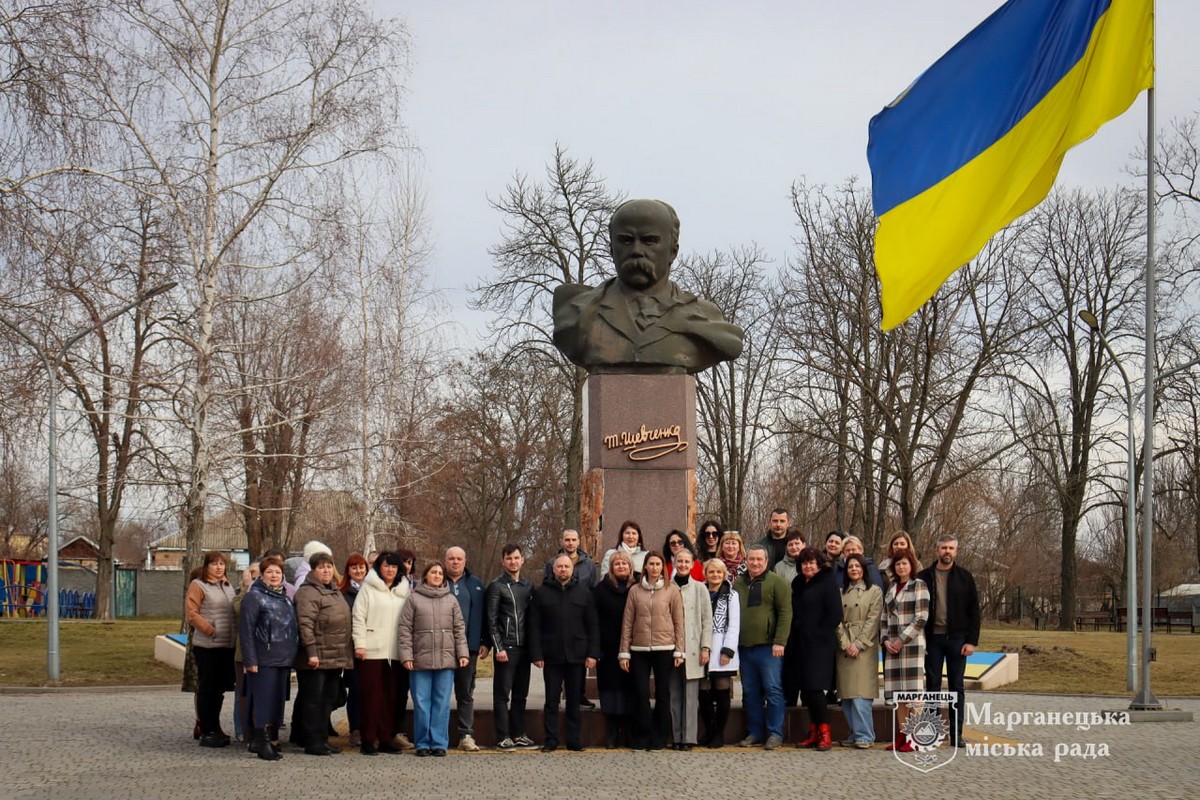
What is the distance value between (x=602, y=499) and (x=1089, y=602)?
60.5 m

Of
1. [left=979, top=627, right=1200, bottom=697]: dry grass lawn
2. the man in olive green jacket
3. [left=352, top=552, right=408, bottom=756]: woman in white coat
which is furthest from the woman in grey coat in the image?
[left=979, top=627, right=1200, bottom=697]: dry grass lawn

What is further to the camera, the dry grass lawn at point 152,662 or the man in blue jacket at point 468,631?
the dry grass lawn at point 152,662

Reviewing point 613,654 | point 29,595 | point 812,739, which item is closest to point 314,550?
point 613,654

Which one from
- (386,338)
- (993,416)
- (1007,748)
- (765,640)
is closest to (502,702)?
(765,640)

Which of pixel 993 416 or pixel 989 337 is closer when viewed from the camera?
pixel 989 337

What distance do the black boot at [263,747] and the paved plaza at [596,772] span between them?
86mm

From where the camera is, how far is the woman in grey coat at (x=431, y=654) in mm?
11391

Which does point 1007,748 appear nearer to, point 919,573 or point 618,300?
point 919,573

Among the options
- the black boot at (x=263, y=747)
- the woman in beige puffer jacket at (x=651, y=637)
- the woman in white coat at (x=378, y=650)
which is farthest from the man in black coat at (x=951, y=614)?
the black boot at (x=263, y=747)

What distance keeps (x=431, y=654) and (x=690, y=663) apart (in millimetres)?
2175

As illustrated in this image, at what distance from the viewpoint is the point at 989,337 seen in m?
31.7

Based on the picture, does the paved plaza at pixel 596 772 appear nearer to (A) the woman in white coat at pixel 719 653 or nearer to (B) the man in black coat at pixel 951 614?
(A) the woman in white coat at pixel 719 653

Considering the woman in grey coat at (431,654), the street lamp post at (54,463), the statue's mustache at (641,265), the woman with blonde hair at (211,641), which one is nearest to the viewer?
the woman in grey coat at (431,654)

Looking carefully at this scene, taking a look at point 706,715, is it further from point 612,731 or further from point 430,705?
point 430,705
